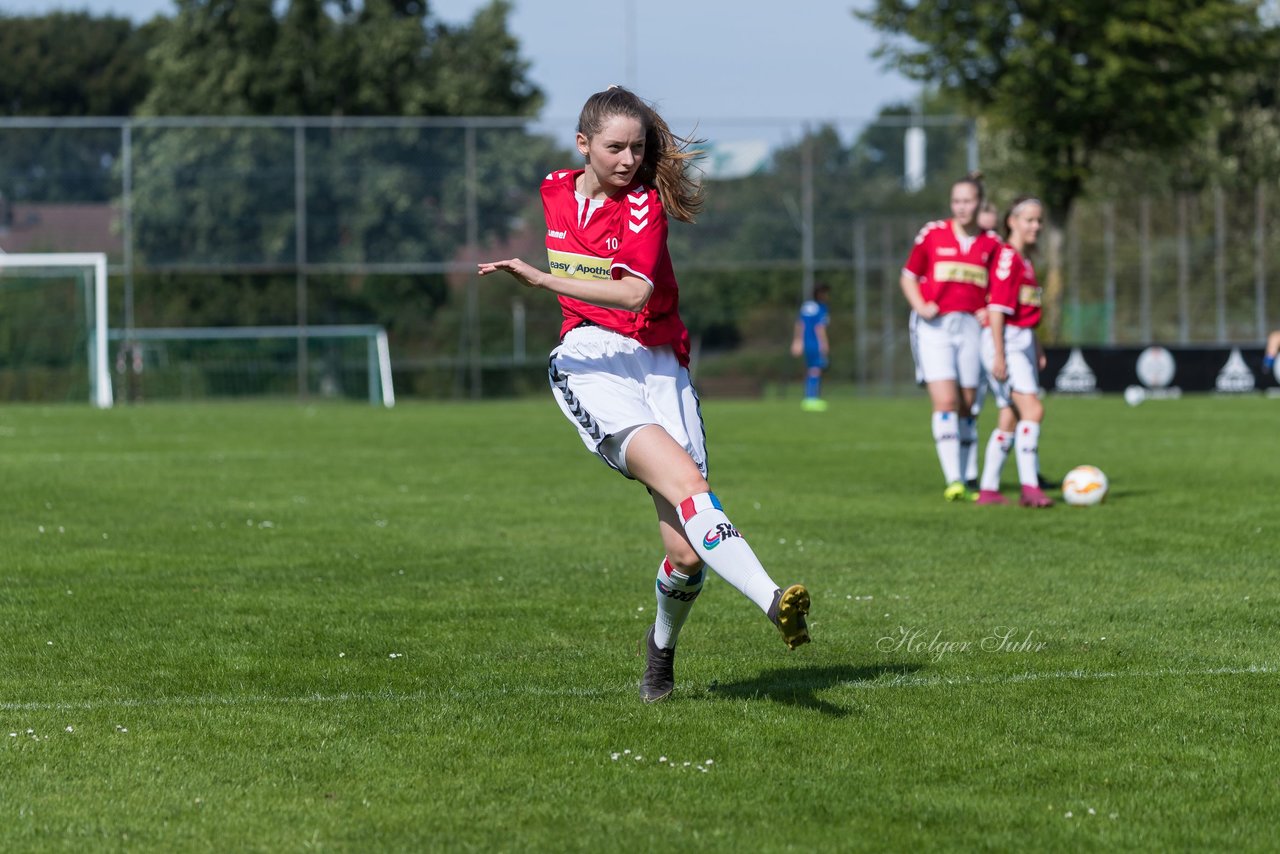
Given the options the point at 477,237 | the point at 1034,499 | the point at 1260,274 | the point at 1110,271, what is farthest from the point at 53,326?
the point at 1034,499

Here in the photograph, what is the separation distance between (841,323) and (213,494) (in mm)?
25039

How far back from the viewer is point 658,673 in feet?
18.3

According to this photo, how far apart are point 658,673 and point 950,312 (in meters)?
7.39

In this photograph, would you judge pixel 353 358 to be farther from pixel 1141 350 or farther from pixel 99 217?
pixel 1141 350

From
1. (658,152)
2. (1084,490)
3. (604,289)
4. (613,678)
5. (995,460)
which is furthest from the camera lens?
(995,460)

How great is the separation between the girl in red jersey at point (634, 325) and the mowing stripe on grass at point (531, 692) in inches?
20.6

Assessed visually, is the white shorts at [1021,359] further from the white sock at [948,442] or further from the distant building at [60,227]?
the distant building at [60,227]

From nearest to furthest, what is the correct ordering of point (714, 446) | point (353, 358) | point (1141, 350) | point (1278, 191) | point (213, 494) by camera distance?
point (213, 494) → point (714, 446) → point (1141, 350) → point (353, 358) → point (1278, 191)

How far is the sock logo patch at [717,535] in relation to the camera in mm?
5051

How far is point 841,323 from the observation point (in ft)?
121

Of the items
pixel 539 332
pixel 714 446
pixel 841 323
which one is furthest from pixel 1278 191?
pixel 714 446

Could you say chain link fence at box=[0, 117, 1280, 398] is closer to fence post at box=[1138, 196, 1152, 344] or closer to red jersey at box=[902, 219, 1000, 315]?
fence post at box=[1138, 196, 1152, 344]

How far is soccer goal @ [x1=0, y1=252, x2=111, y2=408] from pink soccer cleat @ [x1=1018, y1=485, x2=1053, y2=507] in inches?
952

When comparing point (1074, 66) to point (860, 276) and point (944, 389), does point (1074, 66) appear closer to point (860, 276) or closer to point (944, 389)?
point (860, 276)
